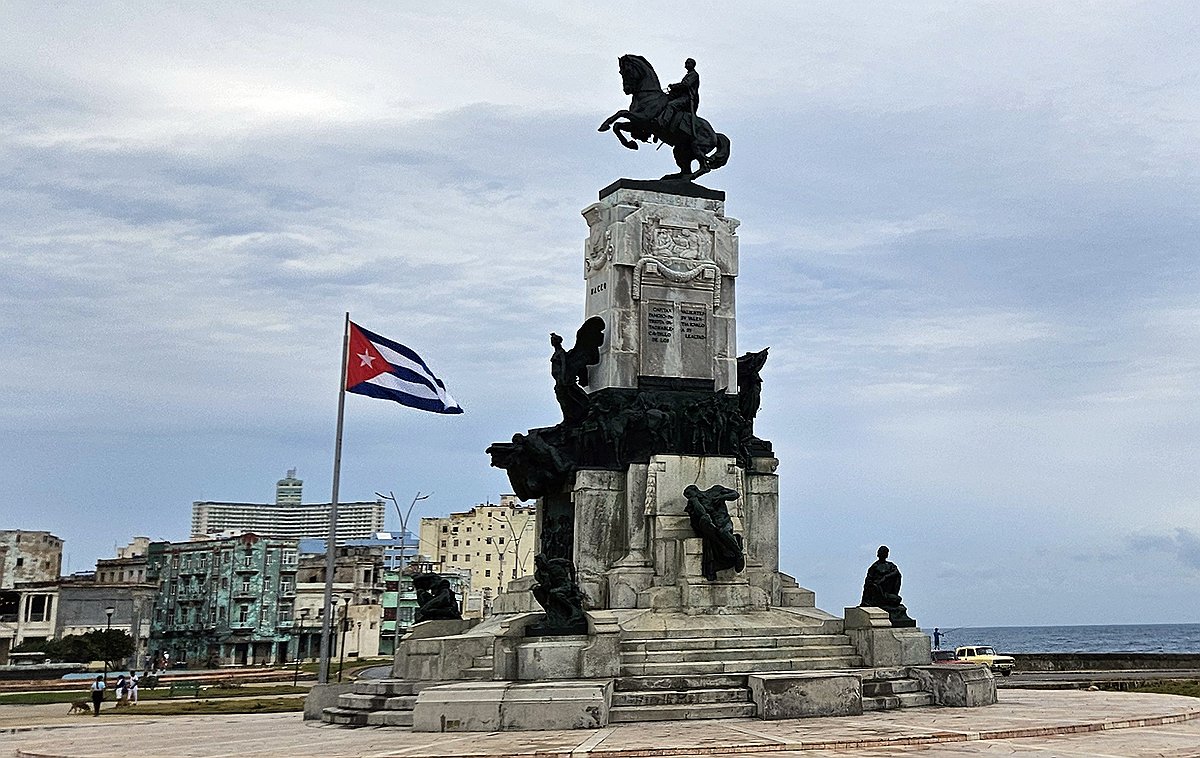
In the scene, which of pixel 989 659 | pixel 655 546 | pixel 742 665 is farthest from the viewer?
pixel 989 659

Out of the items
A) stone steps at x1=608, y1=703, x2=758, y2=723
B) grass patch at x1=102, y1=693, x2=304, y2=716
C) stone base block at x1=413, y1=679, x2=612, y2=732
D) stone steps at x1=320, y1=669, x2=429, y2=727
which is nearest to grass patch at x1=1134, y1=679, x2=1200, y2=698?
stone steps at x1=608, y1=703, x2=758, y2=723

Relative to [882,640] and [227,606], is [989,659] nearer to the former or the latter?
[882,640]

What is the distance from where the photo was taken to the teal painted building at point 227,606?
10225 centimetres

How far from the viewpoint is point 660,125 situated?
32094mm

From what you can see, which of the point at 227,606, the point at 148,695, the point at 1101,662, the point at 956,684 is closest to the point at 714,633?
the point at 956,684

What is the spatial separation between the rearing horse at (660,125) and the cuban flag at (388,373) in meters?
7.20

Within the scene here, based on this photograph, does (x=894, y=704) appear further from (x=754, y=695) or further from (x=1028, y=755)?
(x=1028, y=755)

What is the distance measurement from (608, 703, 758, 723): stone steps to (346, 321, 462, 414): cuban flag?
11.9m

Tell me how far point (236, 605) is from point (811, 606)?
81.6 m

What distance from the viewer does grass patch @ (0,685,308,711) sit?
43312 millimetres

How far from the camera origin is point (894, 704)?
24.5 metres

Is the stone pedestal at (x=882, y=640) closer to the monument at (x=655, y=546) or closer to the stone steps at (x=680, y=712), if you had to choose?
the monument at (x=655, y=546)

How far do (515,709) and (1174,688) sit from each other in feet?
69.6

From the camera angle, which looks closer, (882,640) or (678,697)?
(678,697)
